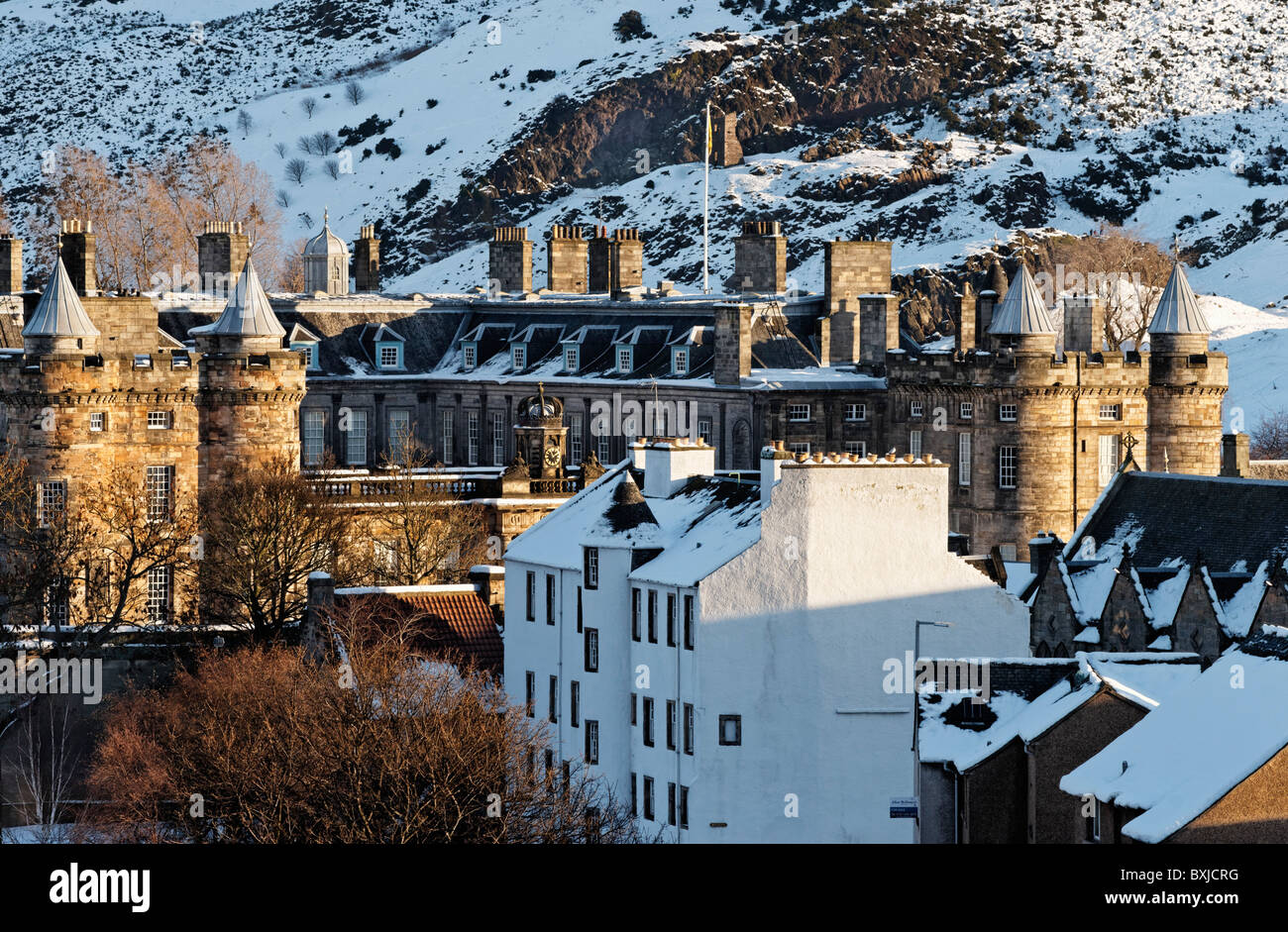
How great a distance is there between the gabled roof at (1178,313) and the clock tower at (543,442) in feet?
67.8

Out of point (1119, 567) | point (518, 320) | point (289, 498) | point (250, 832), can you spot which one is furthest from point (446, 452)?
point (250, 832)

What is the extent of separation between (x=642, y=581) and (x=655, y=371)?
45.0 m

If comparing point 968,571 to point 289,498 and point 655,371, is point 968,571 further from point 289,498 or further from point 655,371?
point 655,371

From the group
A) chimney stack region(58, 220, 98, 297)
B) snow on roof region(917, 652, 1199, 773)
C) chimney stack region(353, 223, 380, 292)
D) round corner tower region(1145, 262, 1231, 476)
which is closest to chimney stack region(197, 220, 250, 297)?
chimney stack region(353, 223, 380, 292)

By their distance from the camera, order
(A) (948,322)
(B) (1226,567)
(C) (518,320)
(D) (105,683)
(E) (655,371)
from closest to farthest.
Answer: (B) (1226,567)
(D) (105,683)
(E) (655,371)
(C) (518,320)
(A) (948,322)

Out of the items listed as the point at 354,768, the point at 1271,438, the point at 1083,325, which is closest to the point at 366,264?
the point at 1271,438

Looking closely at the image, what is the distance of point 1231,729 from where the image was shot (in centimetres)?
4784

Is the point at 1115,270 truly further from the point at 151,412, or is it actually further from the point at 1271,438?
the point at 151,412

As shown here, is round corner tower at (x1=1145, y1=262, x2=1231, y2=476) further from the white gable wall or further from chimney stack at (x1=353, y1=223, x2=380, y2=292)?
chimney stack at (x1=353, y1=223, x2=380, y2=292)

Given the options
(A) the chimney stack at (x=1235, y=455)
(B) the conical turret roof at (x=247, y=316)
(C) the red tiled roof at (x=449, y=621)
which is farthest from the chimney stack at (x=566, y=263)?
(C) the red tiled roof at (x=449, y=621)

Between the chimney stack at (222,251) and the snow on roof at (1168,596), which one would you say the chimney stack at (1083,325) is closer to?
the snow on roof at (1168,596)

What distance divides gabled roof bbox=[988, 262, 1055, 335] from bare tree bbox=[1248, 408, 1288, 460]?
97.1 feet

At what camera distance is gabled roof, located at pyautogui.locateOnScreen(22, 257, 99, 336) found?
97.3 meters

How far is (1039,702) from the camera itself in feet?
188
